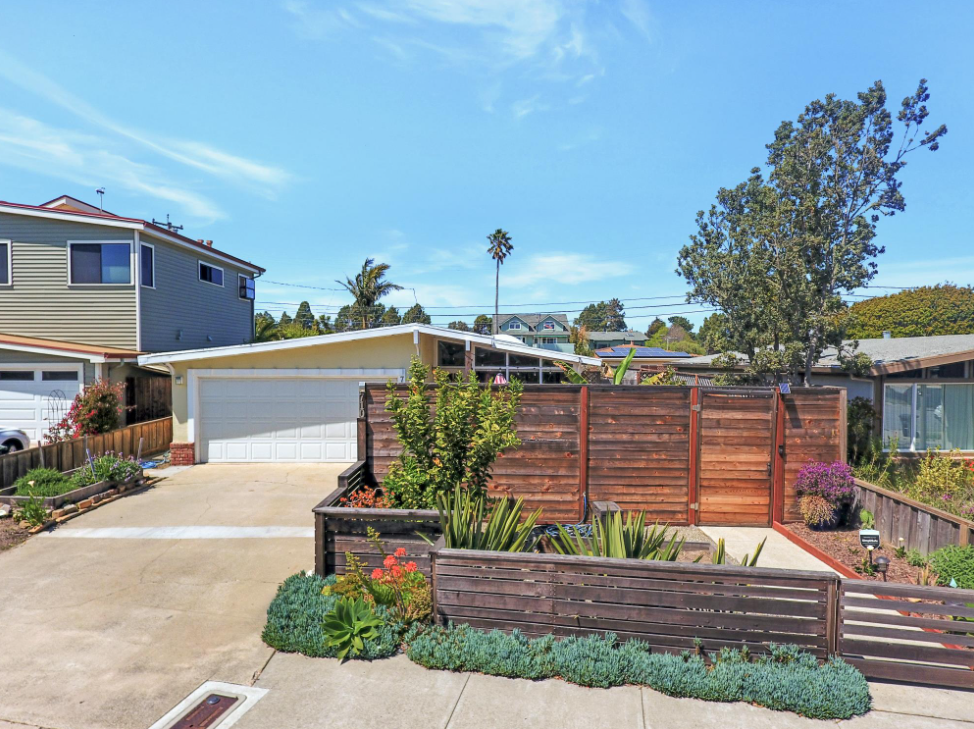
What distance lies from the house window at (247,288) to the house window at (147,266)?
5417 mm

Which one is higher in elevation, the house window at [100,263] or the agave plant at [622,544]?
the house window at [100,263]

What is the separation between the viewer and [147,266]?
47.9 feet

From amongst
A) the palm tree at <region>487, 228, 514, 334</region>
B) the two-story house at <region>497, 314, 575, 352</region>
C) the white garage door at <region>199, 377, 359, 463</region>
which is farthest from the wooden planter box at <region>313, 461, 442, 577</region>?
the two-story house at <region>497, 314, 575, 352</region>

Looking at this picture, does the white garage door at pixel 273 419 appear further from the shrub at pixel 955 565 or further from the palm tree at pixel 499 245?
the palm tree at pixel 499 245

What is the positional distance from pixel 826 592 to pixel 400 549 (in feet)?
11.2

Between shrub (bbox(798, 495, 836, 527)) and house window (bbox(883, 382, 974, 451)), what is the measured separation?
5.69m

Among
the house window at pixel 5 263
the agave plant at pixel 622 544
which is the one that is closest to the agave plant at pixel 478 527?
the agave plant at pixel 622 544

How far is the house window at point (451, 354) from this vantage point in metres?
15.1

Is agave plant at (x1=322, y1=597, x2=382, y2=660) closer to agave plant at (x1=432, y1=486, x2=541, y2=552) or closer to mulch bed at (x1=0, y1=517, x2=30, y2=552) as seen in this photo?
agave plant at (x1=432, y1=486, x2=541, y2=552)

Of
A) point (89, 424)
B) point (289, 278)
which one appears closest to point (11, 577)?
point (89, 424)

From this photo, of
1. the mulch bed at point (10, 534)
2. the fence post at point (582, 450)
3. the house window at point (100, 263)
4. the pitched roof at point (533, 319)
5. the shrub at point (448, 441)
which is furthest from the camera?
the pitched roof at point (533, 319)

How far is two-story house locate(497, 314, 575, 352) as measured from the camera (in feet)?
218

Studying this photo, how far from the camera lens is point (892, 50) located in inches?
457

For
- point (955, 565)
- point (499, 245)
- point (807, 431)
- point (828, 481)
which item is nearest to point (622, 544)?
point (955, 565)
